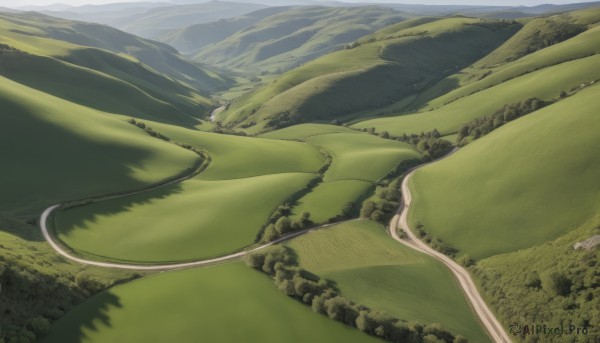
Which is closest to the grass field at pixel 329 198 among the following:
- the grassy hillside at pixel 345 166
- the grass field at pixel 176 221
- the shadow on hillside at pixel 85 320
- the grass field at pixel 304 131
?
the grassy hillside at pixel 345 166

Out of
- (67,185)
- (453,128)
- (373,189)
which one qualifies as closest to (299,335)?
(373,189)

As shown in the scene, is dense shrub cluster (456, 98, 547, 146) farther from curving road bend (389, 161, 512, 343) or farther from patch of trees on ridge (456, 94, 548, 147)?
curving road bend (389, 161, 512, 343)

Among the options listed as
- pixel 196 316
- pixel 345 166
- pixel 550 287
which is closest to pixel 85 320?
pixel 196 316

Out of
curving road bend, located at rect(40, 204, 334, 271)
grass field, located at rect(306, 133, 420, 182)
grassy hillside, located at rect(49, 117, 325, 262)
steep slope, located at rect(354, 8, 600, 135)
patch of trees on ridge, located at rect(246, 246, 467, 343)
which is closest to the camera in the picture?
patch of trees on ridge, located at rect(246, 246, 467, 343)

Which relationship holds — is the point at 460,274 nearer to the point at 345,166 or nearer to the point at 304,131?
the point at 345,166

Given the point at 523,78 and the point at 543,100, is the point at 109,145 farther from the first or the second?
the point at 523,78

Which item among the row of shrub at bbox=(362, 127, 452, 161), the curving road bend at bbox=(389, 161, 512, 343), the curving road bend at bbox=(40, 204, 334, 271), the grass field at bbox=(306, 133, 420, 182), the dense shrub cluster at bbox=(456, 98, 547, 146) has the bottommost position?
the curving road bend at bbox=(40, 204, 334, 271)

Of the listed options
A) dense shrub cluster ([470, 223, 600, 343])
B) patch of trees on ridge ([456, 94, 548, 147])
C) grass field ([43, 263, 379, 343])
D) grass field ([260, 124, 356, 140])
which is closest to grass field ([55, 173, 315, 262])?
grass field ([43, 263, 379, 343])
